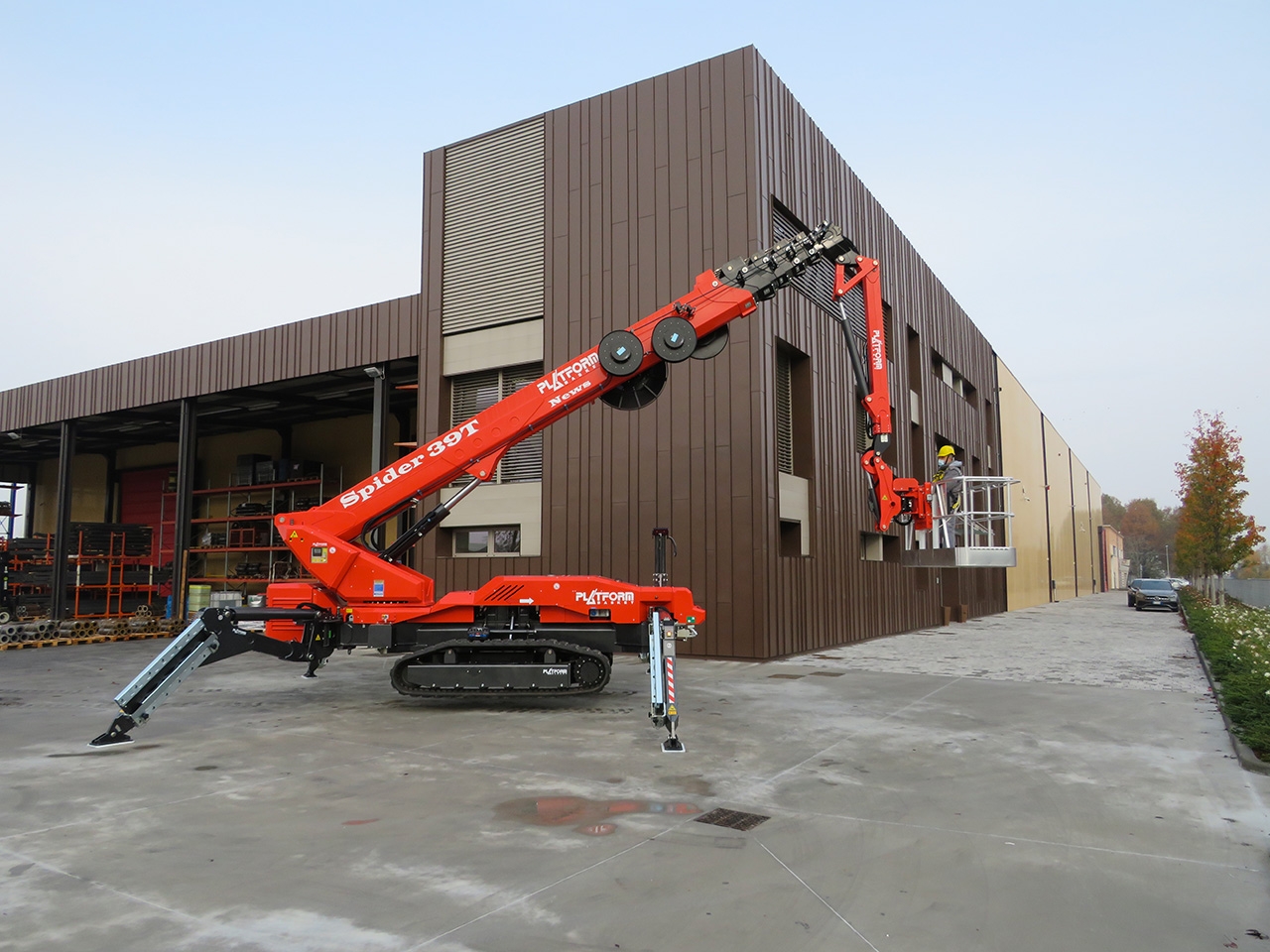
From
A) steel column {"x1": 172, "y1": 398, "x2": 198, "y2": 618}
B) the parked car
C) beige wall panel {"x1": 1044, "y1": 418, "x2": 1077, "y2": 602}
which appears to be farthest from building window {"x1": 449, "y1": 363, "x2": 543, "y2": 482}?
beige wall panel {"x1": 1044, "y1": 418, "x2": 1077, "y2": 602}

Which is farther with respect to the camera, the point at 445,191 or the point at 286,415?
the point at 286,415

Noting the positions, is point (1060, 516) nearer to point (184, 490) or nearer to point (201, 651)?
point (184, 490)

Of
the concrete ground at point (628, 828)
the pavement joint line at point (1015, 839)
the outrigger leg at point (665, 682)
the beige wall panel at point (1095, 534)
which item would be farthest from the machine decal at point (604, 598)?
the beige wall panel at point (1095, 534)

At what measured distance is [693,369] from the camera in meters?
14.8

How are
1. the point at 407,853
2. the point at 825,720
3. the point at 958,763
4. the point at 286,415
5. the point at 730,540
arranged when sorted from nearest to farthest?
the point at 407,853 < the point at 958,763 < the point at 825,720 < the point at 730,540 < the point at 286,415

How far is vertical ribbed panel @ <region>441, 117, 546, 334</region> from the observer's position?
16844mm

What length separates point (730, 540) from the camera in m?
14.2

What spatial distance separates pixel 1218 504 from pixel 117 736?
1442 inches

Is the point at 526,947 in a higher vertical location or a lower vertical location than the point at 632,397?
lower

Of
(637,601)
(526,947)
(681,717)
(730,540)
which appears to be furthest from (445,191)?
(526,947)

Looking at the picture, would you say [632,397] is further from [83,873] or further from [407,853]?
[83,873]

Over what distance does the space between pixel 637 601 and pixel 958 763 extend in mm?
3913

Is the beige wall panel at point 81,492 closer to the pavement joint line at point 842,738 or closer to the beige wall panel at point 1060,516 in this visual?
the pavement joint line at point 842,738

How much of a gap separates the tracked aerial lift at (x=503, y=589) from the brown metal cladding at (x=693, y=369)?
4594mm
